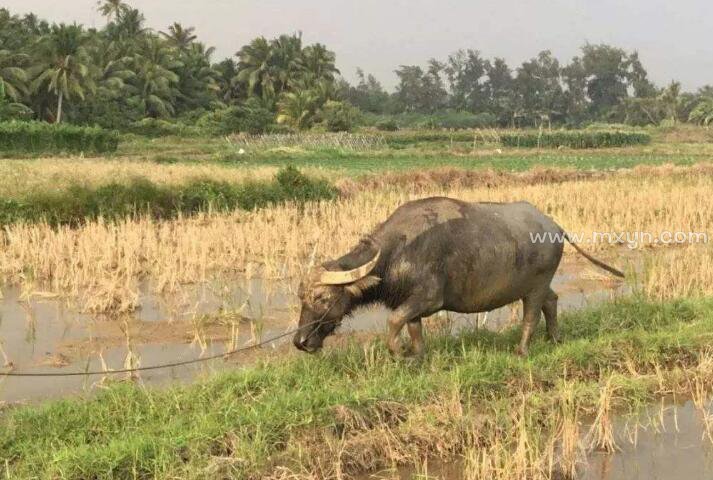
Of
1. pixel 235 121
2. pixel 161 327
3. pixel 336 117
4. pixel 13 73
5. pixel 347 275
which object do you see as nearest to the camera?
pixel 347 275

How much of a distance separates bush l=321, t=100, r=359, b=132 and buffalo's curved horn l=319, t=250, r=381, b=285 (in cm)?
4113

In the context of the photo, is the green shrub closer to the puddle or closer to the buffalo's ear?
the buffalo's ear

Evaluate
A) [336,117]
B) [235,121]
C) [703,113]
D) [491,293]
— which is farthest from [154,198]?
[703,113]

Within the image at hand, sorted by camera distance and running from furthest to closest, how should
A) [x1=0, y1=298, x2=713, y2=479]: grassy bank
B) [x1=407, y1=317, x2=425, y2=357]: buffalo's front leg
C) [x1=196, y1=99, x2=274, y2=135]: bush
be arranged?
[x1=196, y1=99, x2=274, y2=135]: bush < [x1=407, y1=317, x2=425, y2=357]: buffalo's front leg < [x1=0, y1=298, x2=713, y2=479]: grassy bank

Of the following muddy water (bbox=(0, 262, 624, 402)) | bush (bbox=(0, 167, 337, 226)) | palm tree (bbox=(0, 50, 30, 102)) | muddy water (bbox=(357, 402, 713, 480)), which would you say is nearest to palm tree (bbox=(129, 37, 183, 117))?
palm tree (bbox=(0, 50, 30, 102))

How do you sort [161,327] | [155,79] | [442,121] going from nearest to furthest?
[161,327], [155,79], [442,121]

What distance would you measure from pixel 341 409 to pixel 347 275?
0.99 m

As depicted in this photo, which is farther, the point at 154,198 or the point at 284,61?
the point at 284,61

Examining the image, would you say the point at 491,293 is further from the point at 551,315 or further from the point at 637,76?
the point at 637,76

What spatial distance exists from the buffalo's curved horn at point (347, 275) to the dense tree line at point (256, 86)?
32347mm

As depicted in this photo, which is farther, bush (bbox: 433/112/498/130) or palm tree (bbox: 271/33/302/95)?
bush (bbox: 433/112/498/130)

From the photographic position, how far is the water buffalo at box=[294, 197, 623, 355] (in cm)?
491

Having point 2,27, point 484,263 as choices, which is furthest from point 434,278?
point 2,27

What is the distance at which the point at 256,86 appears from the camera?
179 ft
